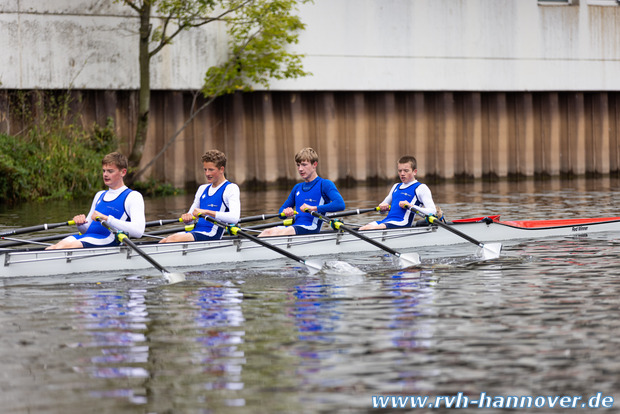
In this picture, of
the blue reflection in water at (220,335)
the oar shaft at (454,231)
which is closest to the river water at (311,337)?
the blue reflection in water at (220,335)

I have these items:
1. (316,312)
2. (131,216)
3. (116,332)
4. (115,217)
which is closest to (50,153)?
(115,217)

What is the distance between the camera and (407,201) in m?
14.1

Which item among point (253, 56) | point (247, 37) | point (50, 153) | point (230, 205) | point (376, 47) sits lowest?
point (230, 205)

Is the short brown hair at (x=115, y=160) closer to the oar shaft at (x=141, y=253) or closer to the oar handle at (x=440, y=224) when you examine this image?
the oar shaft at (x=141, y=253)

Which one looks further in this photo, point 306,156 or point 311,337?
point 306,156

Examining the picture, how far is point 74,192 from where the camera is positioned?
2345 centimetres

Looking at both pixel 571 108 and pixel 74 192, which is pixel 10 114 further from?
pixel 571 108

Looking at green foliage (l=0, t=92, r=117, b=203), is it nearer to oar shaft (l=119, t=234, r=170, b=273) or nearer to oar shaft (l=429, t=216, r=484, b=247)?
oar shaft (l=119, t=234, r=170, b=273)

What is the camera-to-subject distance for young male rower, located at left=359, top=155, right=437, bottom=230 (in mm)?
14016

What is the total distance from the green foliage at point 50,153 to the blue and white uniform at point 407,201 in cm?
1119

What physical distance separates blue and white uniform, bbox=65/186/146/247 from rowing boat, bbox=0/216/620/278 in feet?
0.84

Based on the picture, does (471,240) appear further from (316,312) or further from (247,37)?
(247,37)

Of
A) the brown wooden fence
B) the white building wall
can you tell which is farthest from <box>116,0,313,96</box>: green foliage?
the brown wooden fence

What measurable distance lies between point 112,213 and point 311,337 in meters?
4.49
